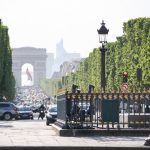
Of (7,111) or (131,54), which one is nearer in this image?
(7,111)

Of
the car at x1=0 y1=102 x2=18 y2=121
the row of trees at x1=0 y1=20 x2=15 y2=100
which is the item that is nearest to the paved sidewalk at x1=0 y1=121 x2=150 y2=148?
the car at x1=0 y1=102 x2=18 y2=121

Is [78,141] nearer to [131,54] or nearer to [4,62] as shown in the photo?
[131,54]

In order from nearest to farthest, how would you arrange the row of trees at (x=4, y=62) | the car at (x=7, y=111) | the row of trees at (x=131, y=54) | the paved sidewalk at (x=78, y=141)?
the paved sidewalk at (x=78, y=141)
the car at (x=7, y=111)
the row of trees at (x=131, y=54)
the row of trees at (x=4, y=62)

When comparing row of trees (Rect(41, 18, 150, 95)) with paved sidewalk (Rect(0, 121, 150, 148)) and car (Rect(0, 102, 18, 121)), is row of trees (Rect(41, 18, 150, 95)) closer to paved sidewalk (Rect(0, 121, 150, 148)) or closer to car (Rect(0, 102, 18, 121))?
car (Rect(0, 102, 18, 121))

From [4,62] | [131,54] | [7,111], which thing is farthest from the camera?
[4,62]

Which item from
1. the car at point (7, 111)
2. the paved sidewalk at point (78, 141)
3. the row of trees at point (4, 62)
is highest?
the row of trees at point (4, 62)

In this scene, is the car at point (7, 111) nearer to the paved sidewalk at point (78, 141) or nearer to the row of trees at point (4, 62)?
the row of trees at point (4, 62)

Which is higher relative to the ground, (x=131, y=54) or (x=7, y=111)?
(x=131, y=54)

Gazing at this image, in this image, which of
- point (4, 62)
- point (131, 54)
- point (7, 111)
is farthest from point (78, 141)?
point (4, 62)

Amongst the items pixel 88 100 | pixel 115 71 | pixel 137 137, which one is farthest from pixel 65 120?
pixel 115 71

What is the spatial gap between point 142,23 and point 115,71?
56.4ft

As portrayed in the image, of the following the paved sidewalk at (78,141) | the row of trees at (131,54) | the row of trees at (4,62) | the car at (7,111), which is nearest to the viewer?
the paved sidewalk at (78,141)

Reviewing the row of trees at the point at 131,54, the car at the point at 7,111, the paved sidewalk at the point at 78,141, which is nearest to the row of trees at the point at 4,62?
the row of trees at the point at 131,54

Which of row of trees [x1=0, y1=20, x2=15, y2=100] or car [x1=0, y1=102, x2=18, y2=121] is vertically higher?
row of trees [x1=0, y1=20, x2=15, y2=100]
